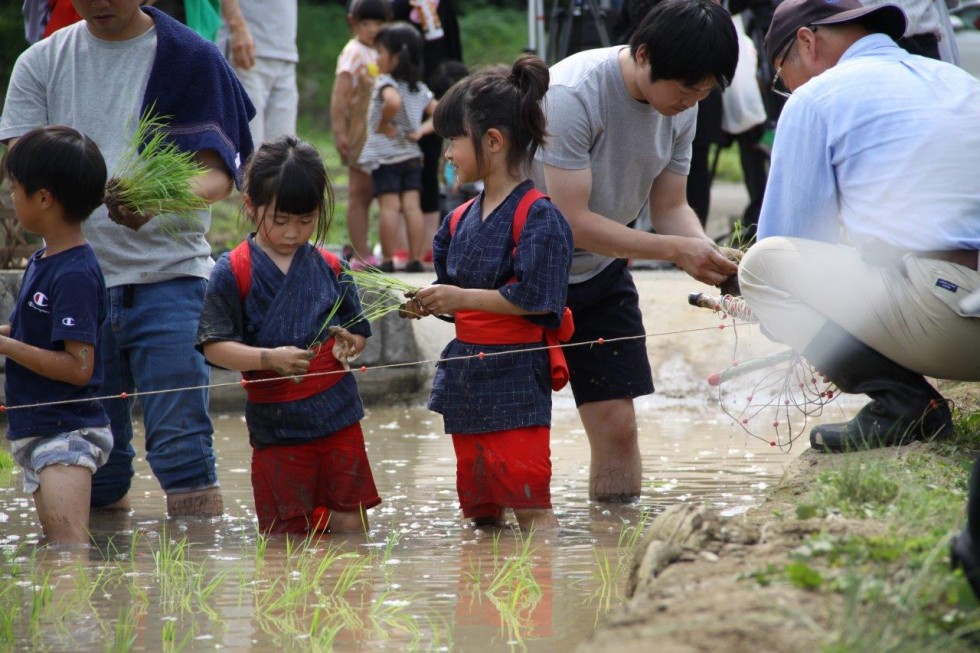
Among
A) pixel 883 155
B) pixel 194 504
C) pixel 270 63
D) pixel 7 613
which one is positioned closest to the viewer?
pixel 7 613

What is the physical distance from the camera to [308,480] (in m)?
4.05

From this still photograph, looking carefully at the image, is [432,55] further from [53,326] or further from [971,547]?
[971,547]

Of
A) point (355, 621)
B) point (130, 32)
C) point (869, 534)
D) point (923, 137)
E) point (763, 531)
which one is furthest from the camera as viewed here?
point (130, 32)

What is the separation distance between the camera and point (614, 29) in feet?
Answer: 28.2

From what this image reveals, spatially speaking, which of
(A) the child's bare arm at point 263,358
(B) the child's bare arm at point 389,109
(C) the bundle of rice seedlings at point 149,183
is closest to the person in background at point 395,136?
(B) the child's bare arm at point 389,109

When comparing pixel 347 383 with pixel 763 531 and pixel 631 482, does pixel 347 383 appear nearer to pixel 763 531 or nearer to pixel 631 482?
pixel 631 482

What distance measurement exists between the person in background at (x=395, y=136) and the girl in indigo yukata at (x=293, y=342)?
Answer: 15.1 ft

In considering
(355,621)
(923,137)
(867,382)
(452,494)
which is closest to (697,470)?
(452,494)

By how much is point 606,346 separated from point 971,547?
2369 mm

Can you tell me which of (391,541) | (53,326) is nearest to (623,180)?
(391,541)

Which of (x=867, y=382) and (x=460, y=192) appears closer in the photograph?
(x=867, y=382)

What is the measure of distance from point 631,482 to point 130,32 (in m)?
2.32

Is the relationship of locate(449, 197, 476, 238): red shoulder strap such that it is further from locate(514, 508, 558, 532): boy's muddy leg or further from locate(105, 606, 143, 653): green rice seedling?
locate(105, 606, 143, 653): green rice seedling

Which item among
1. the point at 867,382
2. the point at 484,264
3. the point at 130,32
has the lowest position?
the point at 867,382
